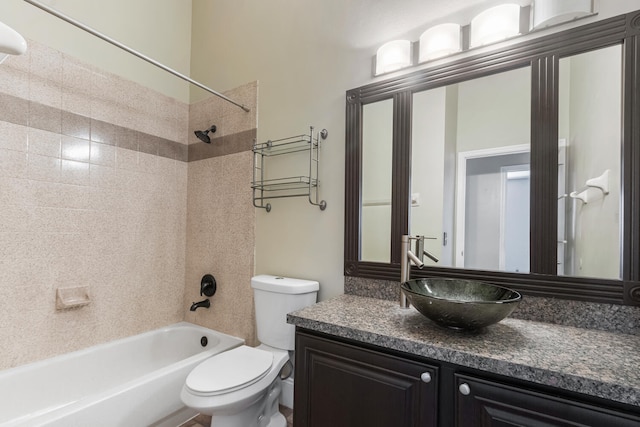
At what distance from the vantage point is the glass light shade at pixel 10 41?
105 centimetres

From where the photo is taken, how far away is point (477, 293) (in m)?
1.22

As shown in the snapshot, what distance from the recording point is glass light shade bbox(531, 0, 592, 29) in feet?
3.70

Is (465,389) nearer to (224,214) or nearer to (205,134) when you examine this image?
(224,214)

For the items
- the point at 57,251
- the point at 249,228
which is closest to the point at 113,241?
the point at 57,251

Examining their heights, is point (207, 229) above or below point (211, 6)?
below

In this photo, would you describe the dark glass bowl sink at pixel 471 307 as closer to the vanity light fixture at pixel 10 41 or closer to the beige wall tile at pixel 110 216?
the beige wall tile at pixel 110 216

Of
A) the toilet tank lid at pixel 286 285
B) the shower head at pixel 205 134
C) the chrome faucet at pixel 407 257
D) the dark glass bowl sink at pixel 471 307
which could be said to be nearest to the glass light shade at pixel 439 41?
the chrome faucet at pixel 407 257

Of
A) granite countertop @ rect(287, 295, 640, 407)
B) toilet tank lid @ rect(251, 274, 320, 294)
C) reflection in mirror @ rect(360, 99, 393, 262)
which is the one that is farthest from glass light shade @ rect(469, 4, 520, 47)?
toilet tank lid @ rect(251, 274, 320, 294)

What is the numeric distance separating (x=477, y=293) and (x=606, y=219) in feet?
1.77

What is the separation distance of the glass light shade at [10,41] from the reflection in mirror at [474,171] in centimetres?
165

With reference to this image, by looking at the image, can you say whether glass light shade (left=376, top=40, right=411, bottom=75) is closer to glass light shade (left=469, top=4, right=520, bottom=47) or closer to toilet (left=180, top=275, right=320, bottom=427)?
glass light shade (left=469, top=4, right=520, bottom=47)

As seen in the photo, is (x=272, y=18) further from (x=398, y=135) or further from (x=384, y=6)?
(x=398, y=135)

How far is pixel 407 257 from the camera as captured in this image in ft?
4.42

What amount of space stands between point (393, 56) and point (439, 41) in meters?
0.23
